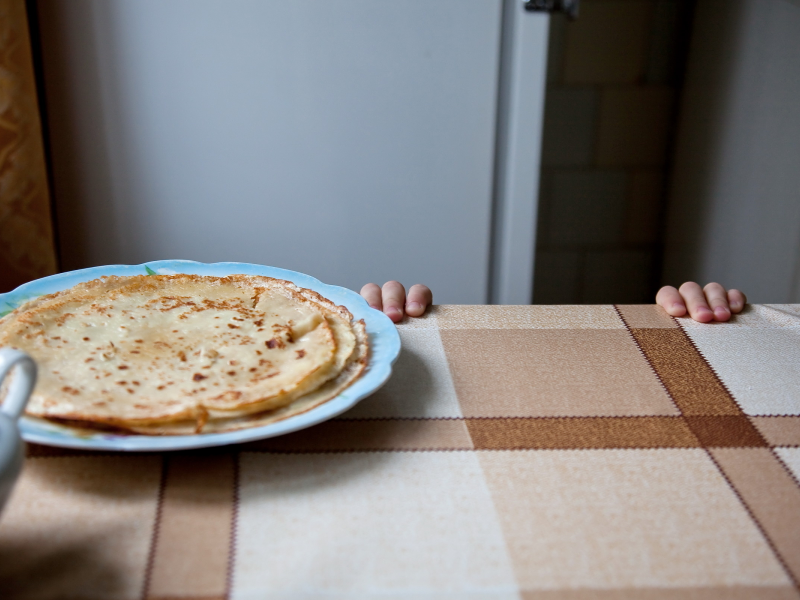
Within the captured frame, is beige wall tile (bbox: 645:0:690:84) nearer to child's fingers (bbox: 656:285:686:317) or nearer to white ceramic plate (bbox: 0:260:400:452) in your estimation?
child's fingers (bbox: 656:285:686:317)

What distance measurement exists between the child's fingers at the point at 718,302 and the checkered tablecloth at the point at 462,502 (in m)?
0.17

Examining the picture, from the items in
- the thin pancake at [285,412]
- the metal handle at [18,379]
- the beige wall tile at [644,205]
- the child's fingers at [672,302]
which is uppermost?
the metal handle at [18,379]

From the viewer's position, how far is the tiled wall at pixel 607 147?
2375 mm

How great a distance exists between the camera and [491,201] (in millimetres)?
2012

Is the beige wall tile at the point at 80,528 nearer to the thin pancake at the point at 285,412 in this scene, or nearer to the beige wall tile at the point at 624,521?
the thin pancake at the point at 285,412

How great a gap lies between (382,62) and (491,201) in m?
0.51

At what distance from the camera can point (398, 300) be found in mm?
964

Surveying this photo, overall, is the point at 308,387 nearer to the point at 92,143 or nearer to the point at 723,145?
the point at 92,143

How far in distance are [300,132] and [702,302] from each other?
1.27m

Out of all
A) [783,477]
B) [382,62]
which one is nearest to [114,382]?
[783,477]

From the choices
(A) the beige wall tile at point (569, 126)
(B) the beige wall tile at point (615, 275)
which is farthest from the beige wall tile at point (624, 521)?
(B) the beige wall tile at point (615, 275)

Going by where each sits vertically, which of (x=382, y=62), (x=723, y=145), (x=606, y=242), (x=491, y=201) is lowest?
(x=606, y=242)

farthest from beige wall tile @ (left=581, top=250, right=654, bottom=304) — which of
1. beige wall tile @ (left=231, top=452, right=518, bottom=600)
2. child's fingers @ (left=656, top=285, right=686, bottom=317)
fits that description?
beige wall tile @ (left=231, top=452, right=518, bottom=600)

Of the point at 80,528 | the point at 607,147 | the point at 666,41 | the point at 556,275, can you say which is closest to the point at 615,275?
the point at 556,275
